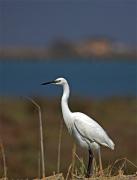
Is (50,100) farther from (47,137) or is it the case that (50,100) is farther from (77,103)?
(47,137)

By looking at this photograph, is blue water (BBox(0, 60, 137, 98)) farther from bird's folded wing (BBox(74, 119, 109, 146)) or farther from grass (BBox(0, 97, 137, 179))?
bird's folded wing (BBox(74, 119, 109, 146))

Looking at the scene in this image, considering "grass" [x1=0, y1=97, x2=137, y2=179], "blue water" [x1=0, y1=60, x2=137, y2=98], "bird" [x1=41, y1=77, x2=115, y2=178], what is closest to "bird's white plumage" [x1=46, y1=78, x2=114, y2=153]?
"bird" [x1=41, y1=77, x2=115, y2=178]

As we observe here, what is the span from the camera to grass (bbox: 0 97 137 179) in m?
15.7

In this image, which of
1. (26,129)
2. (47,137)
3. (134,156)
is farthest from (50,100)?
(134,156)

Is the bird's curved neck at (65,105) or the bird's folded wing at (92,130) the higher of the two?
the bird's curved neck at (65,105)

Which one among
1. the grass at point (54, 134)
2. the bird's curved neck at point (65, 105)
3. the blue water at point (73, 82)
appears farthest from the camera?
the blue water at point (73, 82)

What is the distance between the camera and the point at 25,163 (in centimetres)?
1658

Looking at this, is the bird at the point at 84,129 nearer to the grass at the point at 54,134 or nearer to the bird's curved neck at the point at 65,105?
the bird's curved neck at the point at 65,105

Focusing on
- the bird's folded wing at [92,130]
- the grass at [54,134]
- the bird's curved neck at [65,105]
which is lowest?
the grass at [54,134]

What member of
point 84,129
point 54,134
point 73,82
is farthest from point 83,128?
point 73,82

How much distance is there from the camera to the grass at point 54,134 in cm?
1573

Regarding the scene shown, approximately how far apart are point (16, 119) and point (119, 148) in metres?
5.75

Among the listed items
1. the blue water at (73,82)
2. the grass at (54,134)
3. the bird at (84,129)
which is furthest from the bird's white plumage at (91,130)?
the blue water at (73,82)

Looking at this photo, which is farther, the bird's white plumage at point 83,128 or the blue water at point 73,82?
the blue water at point 73,82
